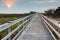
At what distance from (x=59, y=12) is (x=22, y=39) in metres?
156

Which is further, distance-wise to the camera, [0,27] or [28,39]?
[28,39]

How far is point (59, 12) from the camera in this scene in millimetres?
167375

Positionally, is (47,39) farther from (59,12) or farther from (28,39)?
(59,12)

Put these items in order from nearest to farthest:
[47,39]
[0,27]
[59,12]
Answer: [0,27]
[47,39]
[59,12]

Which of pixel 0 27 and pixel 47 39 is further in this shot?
pixel 47 39

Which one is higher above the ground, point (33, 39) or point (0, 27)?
point (0, 27)

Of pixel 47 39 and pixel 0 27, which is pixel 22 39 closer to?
pixel 47 39

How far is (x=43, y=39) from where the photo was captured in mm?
13188

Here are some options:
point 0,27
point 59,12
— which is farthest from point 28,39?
point 59,12

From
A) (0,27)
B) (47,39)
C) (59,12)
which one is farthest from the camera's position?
(59,12)

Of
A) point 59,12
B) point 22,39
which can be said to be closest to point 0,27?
point 22,39

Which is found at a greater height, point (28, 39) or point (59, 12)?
point (28, 39)

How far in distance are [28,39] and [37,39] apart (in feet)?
Result: 1.75

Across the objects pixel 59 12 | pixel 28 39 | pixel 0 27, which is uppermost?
pixel 0 27
